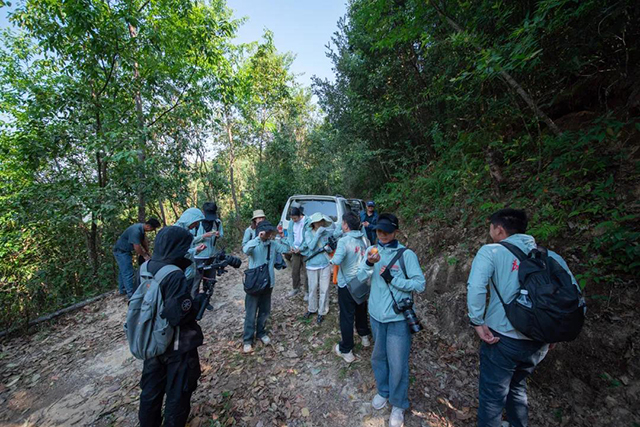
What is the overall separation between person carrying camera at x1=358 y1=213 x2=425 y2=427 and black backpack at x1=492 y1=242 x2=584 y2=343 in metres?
0.79

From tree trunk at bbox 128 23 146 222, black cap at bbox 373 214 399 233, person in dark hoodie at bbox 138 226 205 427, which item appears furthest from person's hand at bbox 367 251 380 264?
tree trunk at bbox 128 23 146 222

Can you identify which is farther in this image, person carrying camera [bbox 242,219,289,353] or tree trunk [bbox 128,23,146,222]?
tree trunk [bbox 128,23,146,222]

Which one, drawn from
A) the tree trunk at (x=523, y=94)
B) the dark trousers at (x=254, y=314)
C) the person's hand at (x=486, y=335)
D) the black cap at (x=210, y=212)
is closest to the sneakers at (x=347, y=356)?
the dark trousers at (x=254, y=314)

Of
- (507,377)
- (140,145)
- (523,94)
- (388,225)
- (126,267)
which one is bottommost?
(507,377)

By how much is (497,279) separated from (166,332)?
3038 millimetres

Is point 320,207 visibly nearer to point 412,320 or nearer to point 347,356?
point 347,356

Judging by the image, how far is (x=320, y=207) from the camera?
20.6ft

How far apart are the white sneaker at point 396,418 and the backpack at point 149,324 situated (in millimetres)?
2396

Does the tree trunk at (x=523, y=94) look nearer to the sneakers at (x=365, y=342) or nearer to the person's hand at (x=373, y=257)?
the person's hand at (x=373, y=257)

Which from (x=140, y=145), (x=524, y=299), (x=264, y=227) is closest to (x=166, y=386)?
(x=264, y=227)

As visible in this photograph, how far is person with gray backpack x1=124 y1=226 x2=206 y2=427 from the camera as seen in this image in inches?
79.9

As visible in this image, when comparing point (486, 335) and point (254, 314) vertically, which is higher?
Result: point (486, 335)

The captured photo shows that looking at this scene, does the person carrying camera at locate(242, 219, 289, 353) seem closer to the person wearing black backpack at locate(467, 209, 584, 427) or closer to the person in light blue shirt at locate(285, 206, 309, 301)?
the person in light blue shirt at locate(285, 206, 309, 301)

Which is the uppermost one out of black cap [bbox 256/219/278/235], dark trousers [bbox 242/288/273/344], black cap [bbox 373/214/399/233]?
black cap [bbox 373/214/399/233]
